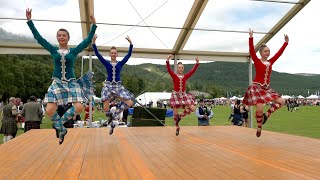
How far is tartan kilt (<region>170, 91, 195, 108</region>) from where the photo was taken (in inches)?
330

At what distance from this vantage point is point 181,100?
8.42 meters

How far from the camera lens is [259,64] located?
6.91 metres

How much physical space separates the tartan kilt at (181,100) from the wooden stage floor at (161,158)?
4.15ft

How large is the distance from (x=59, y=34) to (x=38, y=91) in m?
60.8

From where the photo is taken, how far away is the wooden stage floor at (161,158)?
400 cm

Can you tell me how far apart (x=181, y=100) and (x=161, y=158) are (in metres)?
3.50

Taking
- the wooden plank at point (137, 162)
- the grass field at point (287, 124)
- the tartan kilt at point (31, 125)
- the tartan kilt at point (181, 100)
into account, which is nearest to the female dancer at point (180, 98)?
the tartan kilt at point (181, 100)

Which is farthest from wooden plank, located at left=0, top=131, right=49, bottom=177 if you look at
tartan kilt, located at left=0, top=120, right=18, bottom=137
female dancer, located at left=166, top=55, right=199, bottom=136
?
female dancer, located at left=166, top=55, right=199, bottom=136

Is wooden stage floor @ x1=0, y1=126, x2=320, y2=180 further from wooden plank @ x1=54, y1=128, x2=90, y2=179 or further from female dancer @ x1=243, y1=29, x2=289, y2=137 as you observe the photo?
female dancer @ x1=243, y1=29, x2=289, y2=137

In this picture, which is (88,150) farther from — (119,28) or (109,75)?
(119,28)

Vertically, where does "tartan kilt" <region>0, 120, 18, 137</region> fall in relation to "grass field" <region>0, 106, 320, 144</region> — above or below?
above

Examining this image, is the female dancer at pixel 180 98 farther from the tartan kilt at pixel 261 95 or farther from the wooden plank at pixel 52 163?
the wooden plank at pixel 52 163

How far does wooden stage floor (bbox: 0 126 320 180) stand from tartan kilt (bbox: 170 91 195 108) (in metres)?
1.26

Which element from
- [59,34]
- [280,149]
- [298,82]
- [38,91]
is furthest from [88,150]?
[298,82]
